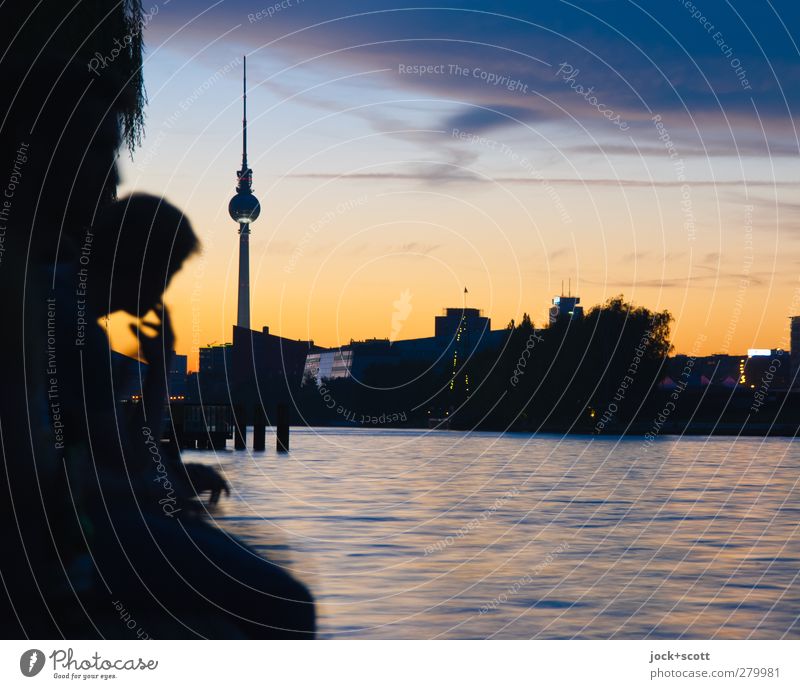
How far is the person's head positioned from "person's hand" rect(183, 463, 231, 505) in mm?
1185

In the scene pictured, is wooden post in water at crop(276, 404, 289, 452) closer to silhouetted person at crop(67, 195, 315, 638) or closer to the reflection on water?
the reflection on water

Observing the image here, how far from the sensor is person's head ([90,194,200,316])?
18.9 feet

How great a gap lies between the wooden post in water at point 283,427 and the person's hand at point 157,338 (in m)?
66.2

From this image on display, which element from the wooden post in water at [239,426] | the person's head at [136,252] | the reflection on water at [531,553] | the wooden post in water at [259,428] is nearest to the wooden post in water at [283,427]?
the wooden post in water at [259,428]

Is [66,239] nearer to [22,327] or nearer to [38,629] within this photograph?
[22,327]

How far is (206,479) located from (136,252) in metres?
1.46

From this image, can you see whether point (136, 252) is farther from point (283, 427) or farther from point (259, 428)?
point (259, 428)

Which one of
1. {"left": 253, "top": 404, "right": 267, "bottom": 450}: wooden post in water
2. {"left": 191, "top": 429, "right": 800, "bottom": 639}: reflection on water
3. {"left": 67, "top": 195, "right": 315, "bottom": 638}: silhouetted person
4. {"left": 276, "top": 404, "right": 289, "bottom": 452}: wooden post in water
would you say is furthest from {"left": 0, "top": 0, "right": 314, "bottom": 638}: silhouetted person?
{"left": 276, "top": 404, "right": 289, "bottom": 452}: wooden post in water

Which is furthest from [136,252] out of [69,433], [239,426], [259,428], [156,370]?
[259,428]

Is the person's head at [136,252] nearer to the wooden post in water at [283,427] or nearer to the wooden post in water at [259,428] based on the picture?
the wooden post in water at [259,428]

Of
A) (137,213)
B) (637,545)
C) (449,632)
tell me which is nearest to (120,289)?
(137,213)

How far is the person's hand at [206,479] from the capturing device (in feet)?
21.8

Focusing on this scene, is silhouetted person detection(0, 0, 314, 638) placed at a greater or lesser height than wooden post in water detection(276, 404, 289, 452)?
greater
